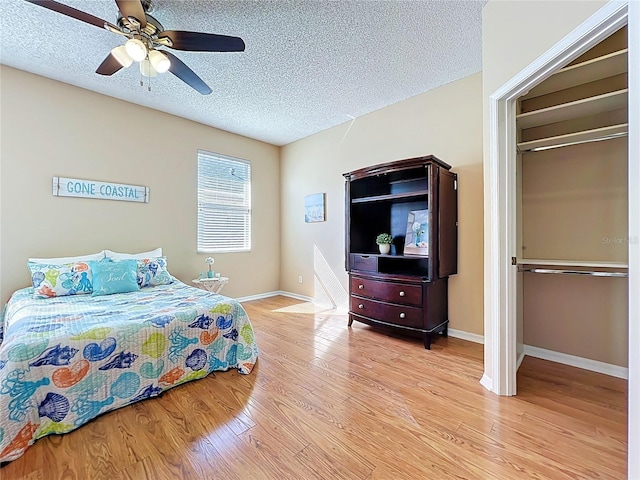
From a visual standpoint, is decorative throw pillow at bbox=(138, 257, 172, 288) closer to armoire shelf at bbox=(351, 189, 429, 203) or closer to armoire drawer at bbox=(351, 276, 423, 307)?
armoire drawer at bbox=(351, 276, 423, 307)

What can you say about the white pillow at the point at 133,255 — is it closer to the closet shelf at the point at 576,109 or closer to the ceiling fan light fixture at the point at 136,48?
the ceiling fan light fixture at the point at 136,48

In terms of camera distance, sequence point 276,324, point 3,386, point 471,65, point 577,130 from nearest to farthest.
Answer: point 3,386 < point 577,130 < point 471,65 < point 276,324

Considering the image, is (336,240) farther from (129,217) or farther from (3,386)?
(3,386)

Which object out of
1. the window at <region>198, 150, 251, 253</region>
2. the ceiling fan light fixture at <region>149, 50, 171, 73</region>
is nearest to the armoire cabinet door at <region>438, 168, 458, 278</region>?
the ceiling fan light fixture at <region>149, 50, 171, 73</region>

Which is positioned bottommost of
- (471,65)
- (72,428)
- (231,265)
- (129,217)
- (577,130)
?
(72,428)

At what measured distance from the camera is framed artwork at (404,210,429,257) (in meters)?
3.08

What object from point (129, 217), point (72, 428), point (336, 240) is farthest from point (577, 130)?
point (129, 217)

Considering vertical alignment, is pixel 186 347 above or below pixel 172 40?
below

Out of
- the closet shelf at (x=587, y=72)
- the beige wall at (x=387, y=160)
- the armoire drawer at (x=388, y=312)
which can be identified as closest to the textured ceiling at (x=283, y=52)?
the beige wall at (x=387, y=160)

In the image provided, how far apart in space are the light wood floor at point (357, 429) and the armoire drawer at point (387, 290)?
68 cm

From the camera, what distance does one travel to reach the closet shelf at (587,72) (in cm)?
175

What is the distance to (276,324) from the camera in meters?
3.54

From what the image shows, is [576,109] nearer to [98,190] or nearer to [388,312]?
[388,312]

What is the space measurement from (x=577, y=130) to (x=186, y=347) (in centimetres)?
348
